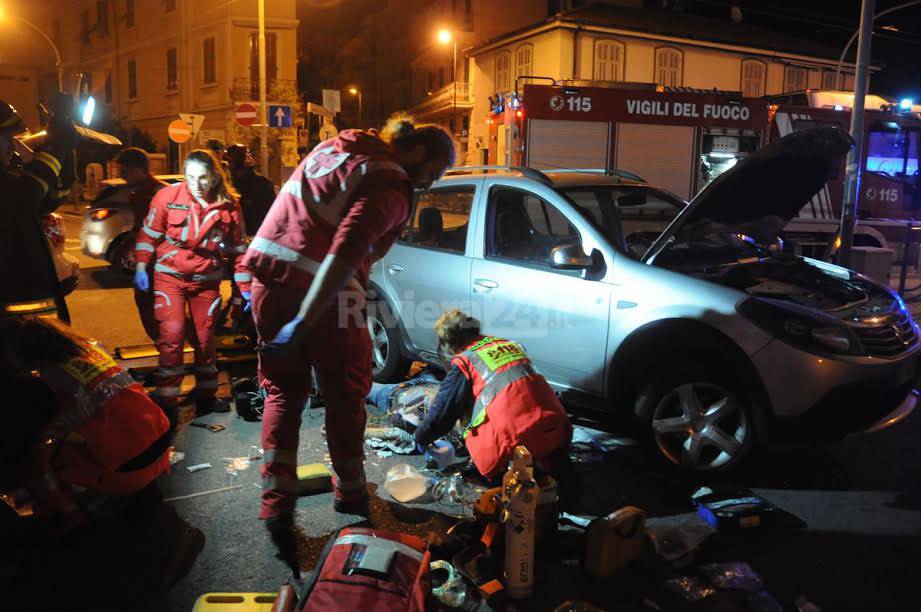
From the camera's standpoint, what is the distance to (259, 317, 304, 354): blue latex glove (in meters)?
2.70

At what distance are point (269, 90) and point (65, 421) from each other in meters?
33.0

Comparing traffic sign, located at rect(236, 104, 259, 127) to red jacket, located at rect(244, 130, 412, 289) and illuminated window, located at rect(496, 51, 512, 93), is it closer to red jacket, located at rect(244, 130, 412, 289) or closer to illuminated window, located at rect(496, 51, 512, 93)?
red jacket, located at rect(244, 130, 412, 289)

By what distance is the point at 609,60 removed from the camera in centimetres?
2927

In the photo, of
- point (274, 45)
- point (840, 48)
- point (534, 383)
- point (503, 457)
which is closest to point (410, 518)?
point (503, 457)

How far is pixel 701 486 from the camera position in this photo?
3773 millimetres

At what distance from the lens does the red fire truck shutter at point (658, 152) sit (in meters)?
10.5

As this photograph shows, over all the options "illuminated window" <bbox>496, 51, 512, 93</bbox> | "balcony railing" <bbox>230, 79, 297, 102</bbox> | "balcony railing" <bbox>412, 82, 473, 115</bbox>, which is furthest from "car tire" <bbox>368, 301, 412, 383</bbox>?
"balcony railing" <bbox>412, 82, 473, 115</bbox>

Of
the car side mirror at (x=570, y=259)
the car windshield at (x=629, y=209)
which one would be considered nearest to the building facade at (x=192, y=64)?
the car windshield at (x=629, y=209)

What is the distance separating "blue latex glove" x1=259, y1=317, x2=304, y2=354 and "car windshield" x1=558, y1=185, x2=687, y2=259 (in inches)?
90.0

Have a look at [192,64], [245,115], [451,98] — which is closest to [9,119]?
[245,115]

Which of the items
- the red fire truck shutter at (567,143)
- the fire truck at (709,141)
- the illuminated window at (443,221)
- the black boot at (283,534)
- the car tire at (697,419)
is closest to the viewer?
the black boot at (283,534)

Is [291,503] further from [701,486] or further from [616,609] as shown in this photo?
[701,486]

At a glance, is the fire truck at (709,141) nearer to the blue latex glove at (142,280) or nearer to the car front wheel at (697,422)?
the blue latex glove at (142,280)

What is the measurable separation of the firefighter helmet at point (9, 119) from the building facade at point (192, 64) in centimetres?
2785
